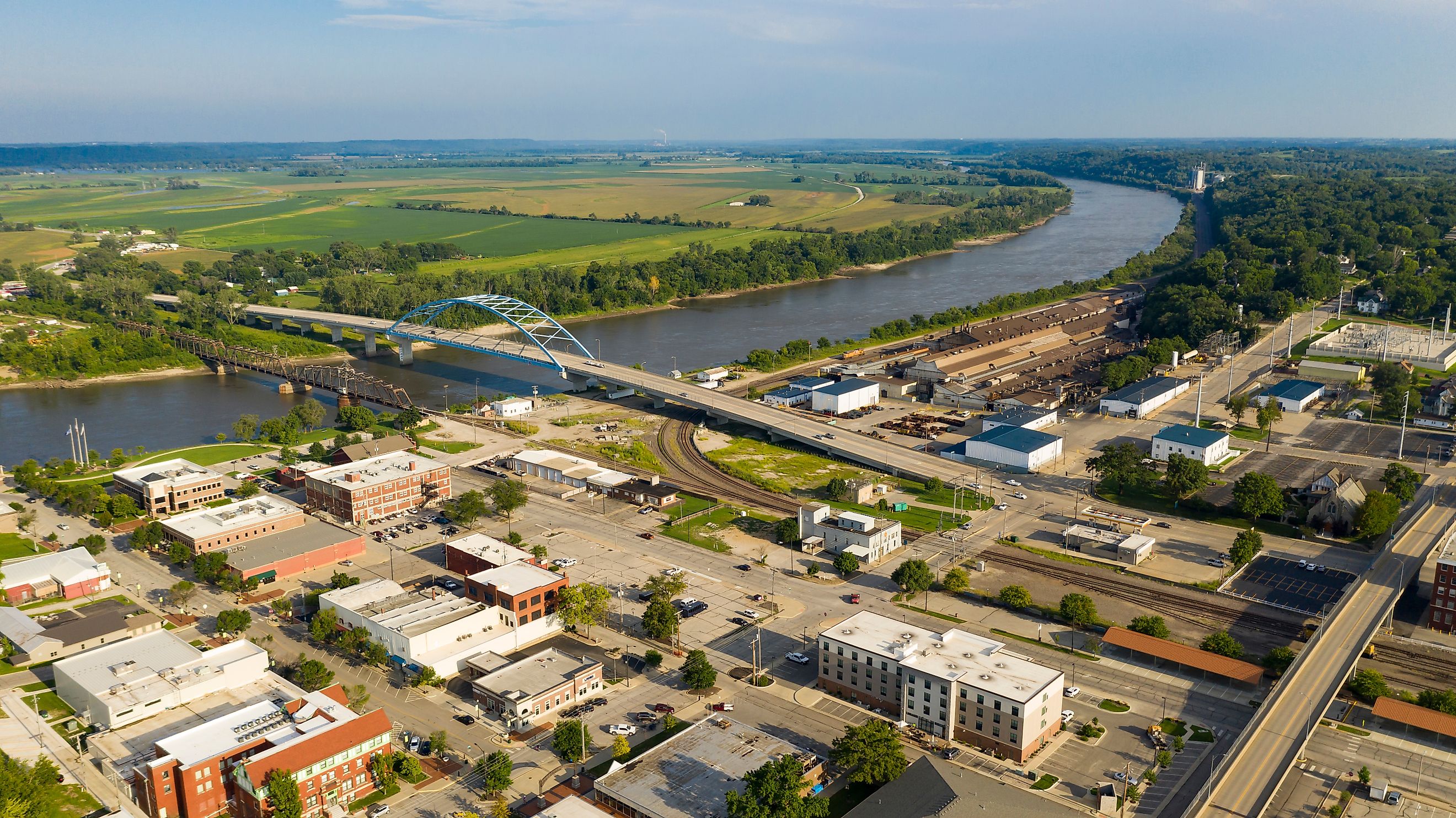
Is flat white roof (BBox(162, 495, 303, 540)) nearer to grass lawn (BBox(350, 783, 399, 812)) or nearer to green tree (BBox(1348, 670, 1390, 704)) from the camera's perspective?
grass lawn (BBox(350, 783, 399, 812))

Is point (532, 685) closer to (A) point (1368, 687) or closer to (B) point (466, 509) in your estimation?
(B) point (466, 509)

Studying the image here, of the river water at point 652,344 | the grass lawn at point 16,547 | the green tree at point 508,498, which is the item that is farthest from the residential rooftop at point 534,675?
the river water at point 652,344

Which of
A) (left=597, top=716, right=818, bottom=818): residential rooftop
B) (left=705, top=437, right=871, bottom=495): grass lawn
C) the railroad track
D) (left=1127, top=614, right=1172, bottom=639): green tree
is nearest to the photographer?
(left=597, top=716, right=818, bottom=818): residential rooftop

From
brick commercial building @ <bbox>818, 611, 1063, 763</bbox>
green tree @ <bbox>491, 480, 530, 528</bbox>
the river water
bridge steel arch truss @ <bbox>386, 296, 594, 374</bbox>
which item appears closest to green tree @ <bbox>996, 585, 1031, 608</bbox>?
brick commercial building @ <bbox>818, 611, 1063, 763</bbox>

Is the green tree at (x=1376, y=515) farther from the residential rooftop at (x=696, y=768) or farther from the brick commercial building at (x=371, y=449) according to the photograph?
the brick commercial building at (x=371, y=449)

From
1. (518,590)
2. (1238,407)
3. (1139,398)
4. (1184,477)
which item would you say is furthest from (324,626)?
(1238,407)
